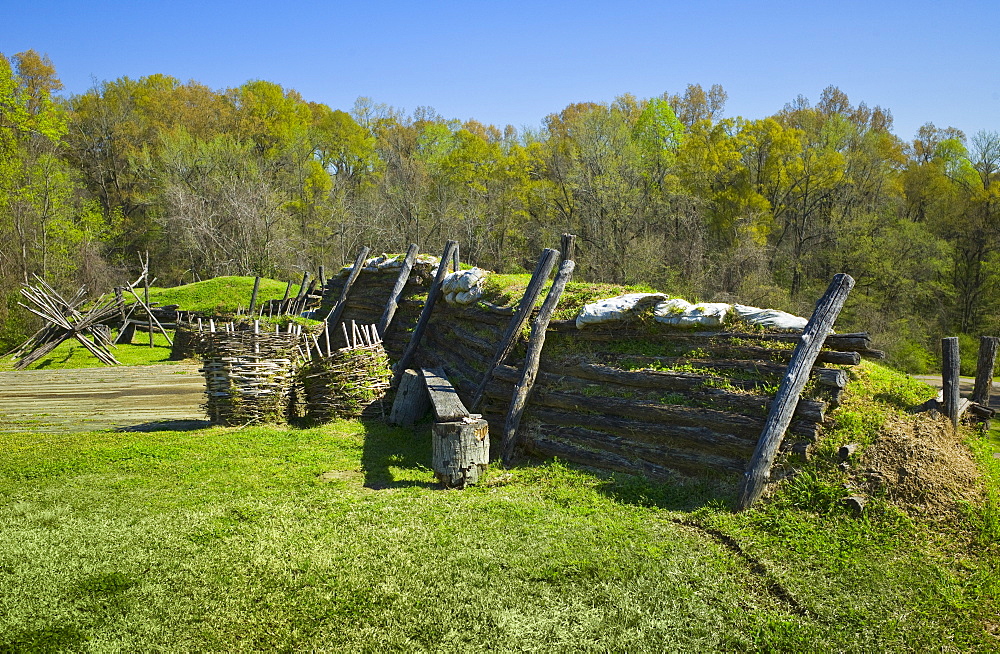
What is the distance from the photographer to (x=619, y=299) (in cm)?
767

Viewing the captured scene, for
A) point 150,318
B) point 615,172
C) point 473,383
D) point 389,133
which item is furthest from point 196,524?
point 389,133

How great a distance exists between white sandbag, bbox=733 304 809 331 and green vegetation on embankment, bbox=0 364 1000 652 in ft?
2.95

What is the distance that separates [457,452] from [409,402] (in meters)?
3.26

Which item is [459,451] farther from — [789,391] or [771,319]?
[771,319]

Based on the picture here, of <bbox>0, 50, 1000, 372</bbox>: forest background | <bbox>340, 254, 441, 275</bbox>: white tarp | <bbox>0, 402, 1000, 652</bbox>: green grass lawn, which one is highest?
<bbox>0, 50, 1000, 372</bbox>: forest background

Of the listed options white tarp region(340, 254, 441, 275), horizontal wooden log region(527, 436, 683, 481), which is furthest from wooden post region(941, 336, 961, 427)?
white tarp region(340, 254, 441, 275)

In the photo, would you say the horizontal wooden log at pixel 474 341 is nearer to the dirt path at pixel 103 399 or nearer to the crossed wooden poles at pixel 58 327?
the dirt path at pixel 103 399

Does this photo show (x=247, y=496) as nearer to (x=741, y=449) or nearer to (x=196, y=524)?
(x=196, y=524)

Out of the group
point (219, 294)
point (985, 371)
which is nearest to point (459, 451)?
point (985, 371)

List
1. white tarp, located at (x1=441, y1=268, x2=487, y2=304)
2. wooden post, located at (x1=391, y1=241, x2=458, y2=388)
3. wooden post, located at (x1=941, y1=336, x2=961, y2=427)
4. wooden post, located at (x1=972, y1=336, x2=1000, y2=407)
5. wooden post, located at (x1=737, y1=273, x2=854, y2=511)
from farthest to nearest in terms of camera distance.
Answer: wooden post, located at (x1=391, y1=241, x2=458, y2=388)
white tarp, located at (x1=441, y1=268, x2=487, y2=304)
wooden post, located at (x1=972, y1=336, x2=1000, y2=407)
wooden post, located at (x1=941, y1=336, x2=961, y2=427)
wooden post, located at (x1=737, y1=273, x2=854, y2=511)

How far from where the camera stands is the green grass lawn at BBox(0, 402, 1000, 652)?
3990 millimetres

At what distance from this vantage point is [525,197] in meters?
37.7

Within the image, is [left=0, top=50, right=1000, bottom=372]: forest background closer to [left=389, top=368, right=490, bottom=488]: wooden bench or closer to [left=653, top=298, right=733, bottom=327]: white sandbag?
[left=653, top=298, right=733, bottom=327]: white sandbag

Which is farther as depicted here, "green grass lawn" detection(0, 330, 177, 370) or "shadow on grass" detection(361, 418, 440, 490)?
"green grass lawn" detection(0, 330, 177, 370)
